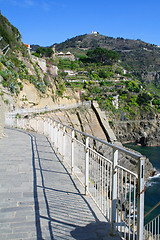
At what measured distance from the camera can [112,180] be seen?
306 cm

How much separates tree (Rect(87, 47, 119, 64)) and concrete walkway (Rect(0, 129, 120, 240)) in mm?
84114

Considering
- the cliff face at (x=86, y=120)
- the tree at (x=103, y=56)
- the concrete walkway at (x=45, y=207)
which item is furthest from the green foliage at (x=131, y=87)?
the concrete walkway at (x=45, y=207)

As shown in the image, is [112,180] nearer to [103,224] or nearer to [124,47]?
[103,224]

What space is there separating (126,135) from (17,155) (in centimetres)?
4783

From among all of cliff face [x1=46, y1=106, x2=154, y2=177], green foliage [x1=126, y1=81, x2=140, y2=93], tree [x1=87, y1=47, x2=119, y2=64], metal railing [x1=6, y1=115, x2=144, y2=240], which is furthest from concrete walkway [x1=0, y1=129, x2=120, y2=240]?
tree [x1=87, y1=47, x2=119, y2=64]

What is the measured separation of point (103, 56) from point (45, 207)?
87.1 m

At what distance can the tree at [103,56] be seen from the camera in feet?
279

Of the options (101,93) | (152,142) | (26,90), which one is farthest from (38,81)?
(152,142)

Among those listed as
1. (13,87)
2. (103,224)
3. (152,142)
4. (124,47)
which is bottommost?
(152,142)

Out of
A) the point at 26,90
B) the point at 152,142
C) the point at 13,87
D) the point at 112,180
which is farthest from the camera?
the point at 152,142

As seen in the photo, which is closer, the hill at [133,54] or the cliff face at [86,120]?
the cliff face at [86,120]

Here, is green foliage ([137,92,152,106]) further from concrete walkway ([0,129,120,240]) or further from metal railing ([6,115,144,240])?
concrete walkway ([0,129,120,240])

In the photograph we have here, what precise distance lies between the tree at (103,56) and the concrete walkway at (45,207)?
84114 mm

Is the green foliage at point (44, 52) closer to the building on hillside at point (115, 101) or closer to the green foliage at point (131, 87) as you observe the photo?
the green foliage at point (131, 87)
